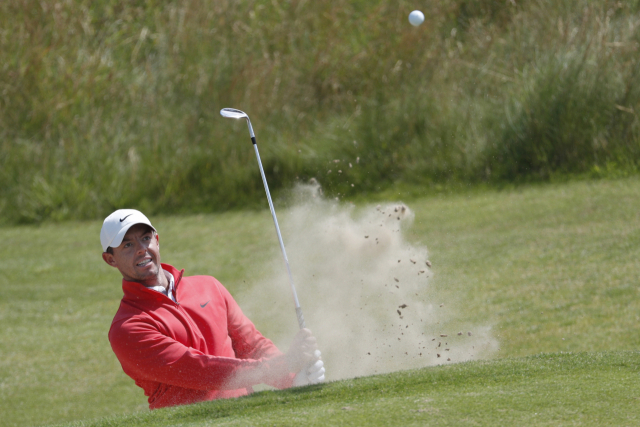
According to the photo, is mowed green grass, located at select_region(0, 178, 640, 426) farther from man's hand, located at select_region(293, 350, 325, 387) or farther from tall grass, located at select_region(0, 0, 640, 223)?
tall grass, located at select_region(0, 0, 640, 223)

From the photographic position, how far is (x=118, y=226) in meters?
3.56

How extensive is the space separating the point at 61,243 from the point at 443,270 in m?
5.26

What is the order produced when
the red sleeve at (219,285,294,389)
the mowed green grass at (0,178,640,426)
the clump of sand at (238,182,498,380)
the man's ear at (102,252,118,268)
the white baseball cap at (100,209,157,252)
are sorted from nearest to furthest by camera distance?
the mowed green grass at (0,178,640,426) < the white baseball cap at (100,209,157,252) < the man's ear at (102,252,118,268) < the red sleeve at (219,285,294,389) < the clump of sand at (238,182,498,380)

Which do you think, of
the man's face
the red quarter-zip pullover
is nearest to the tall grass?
the red quarter-zip pullover

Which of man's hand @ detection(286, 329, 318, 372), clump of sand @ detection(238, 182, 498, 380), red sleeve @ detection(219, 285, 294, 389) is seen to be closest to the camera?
man's hand @ detection(286, 329, 318, 372)

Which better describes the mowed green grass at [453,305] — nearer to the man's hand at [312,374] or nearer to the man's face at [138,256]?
the man's hand at [312,374]

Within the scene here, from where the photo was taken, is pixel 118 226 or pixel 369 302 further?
pixel 369 302

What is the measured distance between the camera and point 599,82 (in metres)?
10.2

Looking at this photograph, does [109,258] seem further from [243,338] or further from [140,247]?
[243,338]

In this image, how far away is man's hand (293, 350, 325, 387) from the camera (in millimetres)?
3441

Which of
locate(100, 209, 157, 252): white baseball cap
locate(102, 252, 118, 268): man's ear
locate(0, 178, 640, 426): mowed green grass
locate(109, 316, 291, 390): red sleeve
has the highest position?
locate(100, 209, 157, 252): white baseball cap

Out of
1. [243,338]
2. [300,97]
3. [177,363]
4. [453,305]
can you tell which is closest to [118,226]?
A: [177,363]

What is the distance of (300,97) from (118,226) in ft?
30.6

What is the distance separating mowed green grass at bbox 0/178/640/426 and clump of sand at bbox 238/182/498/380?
328 millimetres
